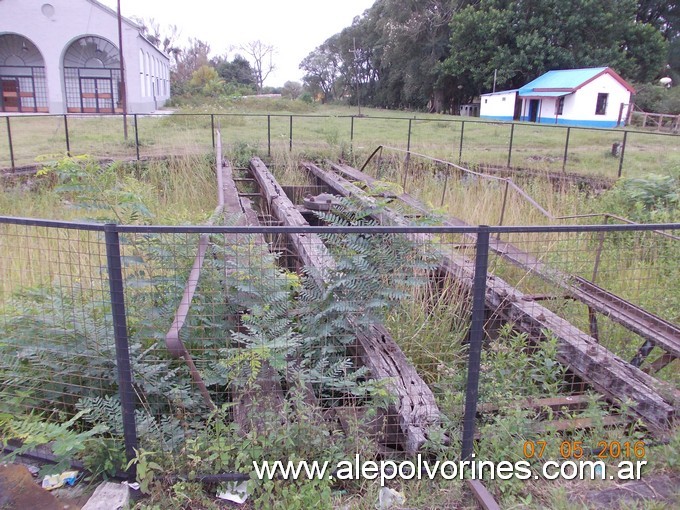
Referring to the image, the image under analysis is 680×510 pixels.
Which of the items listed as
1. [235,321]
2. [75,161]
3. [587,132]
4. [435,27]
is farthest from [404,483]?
[435,27]

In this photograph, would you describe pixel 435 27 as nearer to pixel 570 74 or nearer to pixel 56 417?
pixel 570 74

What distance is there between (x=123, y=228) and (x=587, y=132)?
28441mm

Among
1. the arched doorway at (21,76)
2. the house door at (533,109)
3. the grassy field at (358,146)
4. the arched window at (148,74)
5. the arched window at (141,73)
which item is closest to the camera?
the grassy field at (358,146)

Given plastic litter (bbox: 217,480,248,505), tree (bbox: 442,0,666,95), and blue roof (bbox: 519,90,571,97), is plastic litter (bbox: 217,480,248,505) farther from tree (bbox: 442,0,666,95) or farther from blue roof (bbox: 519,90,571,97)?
tree (bbox: 442,0,666,95)

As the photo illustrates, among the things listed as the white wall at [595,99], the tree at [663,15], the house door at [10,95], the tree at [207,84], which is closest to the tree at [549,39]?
the white wall at [595,99]

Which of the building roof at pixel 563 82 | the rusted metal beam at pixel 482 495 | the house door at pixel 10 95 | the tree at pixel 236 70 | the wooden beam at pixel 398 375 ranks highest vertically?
the tree at pixel 236 70

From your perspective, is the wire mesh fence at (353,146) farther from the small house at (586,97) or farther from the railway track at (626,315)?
the small house at (586,97)

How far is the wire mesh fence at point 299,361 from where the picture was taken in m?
2.93

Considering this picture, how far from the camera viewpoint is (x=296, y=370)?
3266 mm

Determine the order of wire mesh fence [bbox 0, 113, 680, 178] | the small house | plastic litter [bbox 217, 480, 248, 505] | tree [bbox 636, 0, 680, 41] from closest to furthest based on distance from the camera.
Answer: plastic litter [bbox 217, 480, 248, 505], wire mesh fence [bbox 0, 113, 680, 178], the small house, tree [bbox 636, 0, 680, 41]

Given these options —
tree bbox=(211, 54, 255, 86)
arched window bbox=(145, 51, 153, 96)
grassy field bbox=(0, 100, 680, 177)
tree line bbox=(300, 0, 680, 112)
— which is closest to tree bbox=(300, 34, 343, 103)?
tree bbox=(211, 54, 255, 86)

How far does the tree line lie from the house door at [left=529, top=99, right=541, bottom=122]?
10.4ft

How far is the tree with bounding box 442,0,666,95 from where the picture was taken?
43219 mm

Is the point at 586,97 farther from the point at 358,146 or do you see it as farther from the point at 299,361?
the point at 299,361
